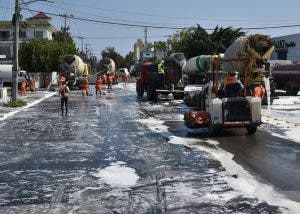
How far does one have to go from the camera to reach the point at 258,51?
30047 millimetres

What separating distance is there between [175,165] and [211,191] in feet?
8.55

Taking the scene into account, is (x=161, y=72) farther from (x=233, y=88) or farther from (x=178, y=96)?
(x=233, y=88)

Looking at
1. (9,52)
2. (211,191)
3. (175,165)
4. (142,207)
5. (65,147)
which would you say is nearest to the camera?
(142,207)

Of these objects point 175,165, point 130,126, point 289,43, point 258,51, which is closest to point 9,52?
point 289,43

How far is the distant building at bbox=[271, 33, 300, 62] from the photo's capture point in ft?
192

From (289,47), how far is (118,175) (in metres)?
52.1

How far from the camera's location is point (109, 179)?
34.5ft

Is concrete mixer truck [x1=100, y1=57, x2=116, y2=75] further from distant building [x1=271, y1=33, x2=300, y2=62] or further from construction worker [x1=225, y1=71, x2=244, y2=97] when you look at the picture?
construction worker [x1=225, y1=71, x2=244, y2=97]

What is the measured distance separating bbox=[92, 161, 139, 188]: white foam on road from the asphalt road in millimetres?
19

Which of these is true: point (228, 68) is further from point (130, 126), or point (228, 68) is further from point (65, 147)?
point (65, 147)

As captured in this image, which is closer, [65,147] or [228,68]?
[65,147]

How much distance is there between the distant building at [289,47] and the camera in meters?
58.4

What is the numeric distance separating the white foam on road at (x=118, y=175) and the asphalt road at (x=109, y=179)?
19 mm

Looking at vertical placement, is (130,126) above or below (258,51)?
below
